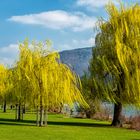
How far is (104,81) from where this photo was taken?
4166 centimetres

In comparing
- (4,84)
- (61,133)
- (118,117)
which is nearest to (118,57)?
(118,117)

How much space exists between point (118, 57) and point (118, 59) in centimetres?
36

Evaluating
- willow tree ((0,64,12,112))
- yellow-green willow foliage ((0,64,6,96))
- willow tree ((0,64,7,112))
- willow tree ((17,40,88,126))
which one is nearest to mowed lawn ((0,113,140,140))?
willow tree ((17,40,88,126))

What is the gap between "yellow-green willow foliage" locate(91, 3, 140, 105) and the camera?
40.0 m

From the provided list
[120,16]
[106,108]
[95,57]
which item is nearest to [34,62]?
[95,57]

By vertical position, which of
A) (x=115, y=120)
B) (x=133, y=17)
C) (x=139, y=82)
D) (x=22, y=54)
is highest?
(x=133, y=17)

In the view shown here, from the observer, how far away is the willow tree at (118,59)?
1574 inches

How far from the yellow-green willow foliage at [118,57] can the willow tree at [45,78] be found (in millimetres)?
3292

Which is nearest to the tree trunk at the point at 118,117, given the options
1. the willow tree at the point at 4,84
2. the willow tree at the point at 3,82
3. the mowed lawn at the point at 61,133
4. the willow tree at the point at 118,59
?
the willow tree at the point at 118,59

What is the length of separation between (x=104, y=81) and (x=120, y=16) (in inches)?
244

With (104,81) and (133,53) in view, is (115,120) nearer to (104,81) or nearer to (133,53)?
(104,81)

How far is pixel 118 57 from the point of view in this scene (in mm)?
39906

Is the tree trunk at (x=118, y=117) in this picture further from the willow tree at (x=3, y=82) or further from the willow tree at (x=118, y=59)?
the willow tree at (x=3, y=82)

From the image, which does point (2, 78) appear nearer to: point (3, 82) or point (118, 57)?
point (3, 82)
